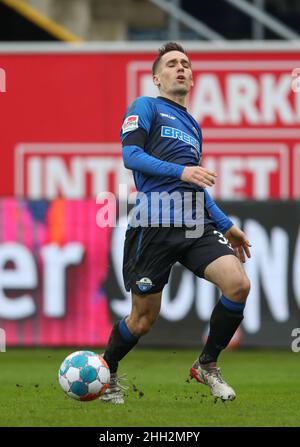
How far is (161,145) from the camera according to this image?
8023 millimetres

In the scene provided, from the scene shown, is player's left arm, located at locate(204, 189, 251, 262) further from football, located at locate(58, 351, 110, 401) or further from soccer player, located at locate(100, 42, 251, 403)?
football, located at locate(58, 351, 110, 401)

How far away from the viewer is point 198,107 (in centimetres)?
1638

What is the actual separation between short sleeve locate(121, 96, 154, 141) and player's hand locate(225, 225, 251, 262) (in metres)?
0.96

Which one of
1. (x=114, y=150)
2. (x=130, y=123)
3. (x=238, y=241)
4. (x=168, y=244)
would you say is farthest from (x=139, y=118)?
(x=114, y=150)

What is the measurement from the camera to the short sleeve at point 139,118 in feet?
25.9

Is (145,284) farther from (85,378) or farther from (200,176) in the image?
(200,176)

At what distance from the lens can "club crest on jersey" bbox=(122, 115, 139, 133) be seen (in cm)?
788

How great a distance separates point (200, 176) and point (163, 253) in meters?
0.67

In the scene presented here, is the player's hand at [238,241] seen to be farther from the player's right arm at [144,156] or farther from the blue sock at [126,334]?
the blue sock at [126,334]

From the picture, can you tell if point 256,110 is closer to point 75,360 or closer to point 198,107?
point 198,107

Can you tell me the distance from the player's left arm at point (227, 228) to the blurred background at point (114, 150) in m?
4.24
